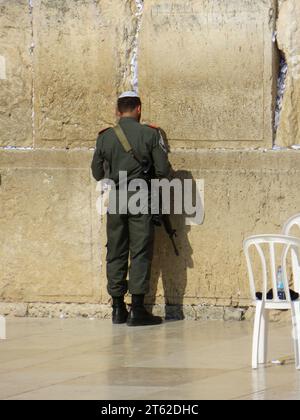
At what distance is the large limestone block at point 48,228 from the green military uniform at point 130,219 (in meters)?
0.37

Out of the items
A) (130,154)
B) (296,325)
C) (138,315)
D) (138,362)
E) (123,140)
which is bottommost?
(138,362)

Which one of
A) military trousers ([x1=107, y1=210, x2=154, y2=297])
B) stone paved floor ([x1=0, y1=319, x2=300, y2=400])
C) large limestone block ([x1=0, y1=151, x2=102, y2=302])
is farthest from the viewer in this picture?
large limestone block ([x1=0, y1=151, x2=102, y2=302])

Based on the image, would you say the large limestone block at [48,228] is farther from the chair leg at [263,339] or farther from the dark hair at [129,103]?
the chair leg at [263,339]

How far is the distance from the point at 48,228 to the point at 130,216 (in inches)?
32.0

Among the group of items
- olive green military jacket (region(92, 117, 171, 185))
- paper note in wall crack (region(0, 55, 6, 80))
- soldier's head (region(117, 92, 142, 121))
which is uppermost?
paper note in wall crack (region(0, 55, 6, 80))

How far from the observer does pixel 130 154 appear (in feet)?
32.1

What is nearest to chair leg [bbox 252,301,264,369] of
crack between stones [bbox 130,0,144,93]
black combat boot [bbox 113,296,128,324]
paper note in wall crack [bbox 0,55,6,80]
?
black combat boot [bbox 113,296,128,324]

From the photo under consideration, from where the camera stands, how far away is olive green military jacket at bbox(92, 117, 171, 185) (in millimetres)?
9703

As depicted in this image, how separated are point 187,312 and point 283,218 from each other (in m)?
1.06

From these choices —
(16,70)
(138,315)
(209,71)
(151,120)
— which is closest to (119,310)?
(138,315)

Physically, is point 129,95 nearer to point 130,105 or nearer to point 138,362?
point 130,105

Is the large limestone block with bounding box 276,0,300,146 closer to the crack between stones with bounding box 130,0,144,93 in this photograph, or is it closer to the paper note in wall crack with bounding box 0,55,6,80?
the crack between stones with bounding box 130,0,144,93

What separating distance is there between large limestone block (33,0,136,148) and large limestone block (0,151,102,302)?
23 cm
